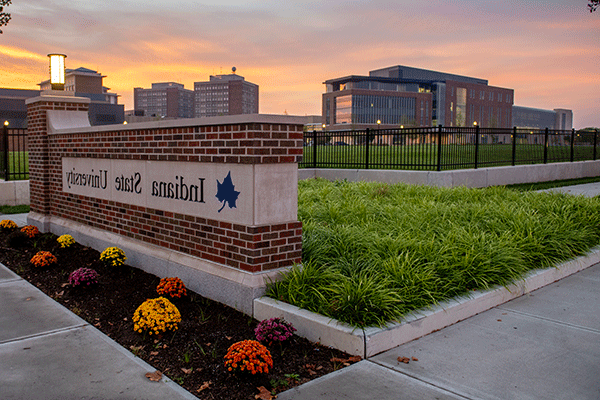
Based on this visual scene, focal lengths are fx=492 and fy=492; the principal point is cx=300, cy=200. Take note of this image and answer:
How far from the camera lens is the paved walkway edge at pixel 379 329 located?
402 cm

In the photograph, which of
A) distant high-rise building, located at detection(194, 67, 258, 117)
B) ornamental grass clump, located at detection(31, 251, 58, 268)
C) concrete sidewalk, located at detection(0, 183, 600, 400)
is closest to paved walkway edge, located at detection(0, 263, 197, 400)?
concrete sidewalk, located at detection(0, 183, 600, 400)

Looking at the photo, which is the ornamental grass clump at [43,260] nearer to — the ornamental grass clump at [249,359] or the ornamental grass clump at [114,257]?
the ornamental grass clump at [114,257]

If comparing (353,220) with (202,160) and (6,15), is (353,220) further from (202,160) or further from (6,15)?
(6,15)

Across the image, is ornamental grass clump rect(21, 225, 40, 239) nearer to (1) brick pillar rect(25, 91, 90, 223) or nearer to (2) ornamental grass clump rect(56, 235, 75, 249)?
(1) brick pillar rect(25, 91, 90, 223)

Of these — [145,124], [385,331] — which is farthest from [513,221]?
[145,124]

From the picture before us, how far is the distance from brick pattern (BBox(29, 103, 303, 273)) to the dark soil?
56 centimetres

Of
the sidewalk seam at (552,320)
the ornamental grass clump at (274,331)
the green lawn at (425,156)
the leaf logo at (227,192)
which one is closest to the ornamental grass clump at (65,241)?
the leaf logo at (227,192)

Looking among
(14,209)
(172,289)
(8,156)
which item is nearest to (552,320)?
(172,289)

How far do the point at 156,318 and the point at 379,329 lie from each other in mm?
1966

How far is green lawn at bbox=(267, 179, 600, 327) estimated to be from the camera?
181 inches

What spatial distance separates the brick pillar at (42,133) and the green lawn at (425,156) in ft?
33.8

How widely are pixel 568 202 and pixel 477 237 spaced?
4.06 meters

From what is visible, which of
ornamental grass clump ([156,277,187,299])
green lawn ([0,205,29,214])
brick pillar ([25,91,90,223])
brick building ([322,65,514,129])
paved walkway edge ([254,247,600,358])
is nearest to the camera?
paved walkway edge ([254,247,600,358])

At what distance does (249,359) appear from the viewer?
3547mm
